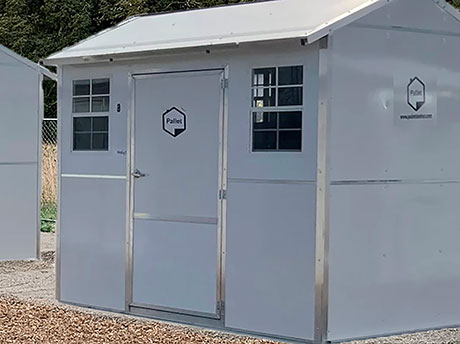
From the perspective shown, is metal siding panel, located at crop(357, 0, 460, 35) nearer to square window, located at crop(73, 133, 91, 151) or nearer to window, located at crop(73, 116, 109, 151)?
window, located at crop(73, 116, 109, 151)

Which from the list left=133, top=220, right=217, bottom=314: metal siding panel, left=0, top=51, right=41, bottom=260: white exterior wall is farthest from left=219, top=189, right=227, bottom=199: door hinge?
left=0, top=51, right=41, bottom=260: white exterior wall

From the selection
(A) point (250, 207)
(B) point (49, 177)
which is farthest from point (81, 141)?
(B) point (49, 177)

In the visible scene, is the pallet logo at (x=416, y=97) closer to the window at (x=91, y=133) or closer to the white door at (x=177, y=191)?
the white door at (x=177, y=191)

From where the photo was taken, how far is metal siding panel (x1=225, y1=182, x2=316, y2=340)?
24.2ft

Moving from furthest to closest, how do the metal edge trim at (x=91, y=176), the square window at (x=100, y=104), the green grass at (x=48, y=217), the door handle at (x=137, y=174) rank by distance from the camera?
1. the green grass at (x=48, y=217)
2. the square window at (x=100, y=104)
3. the metal edge trim at (x=91, y=176)
4. the door handle at (x=137, y=174)

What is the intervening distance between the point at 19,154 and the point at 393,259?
600cm

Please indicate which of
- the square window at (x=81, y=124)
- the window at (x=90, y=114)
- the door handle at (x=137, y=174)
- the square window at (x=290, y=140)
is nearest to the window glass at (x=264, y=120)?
the square window at (x=290, y=140)

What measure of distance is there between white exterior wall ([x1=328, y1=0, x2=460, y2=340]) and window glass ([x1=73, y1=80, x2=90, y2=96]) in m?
2.82

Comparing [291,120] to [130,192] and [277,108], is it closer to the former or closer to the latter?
[277,108]

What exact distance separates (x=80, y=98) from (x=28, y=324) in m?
2.24

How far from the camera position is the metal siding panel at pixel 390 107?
7332mm

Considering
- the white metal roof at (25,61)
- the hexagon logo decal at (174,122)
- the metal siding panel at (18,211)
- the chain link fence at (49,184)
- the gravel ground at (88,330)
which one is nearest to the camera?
the gravel ground at (88,330)

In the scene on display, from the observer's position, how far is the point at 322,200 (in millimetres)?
7258

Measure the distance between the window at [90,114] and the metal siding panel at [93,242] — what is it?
0.36 m
